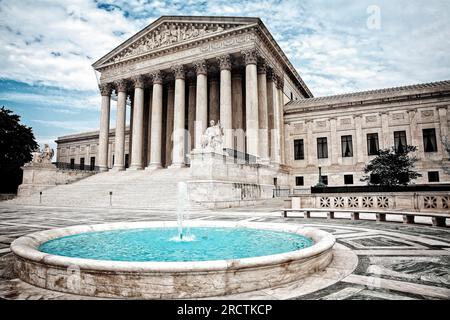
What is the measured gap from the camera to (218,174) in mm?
21188

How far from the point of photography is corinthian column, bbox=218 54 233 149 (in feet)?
93.5

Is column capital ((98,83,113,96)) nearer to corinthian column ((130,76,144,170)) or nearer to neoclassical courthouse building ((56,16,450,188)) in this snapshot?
neoclassical courthouse building ((56,16,450,188))

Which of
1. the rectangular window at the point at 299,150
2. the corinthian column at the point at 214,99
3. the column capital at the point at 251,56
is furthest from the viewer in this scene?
the rectangular window at the point at 299,150

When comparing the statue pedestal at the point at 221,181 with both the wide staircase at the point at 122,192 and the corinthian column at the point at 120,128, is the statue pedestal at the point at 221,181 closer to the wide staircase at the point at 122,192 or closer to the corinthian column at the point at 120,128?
the wide staircase at the point at 122,192

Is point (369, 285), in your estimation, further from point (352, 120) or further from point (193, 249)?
point (352, 120)

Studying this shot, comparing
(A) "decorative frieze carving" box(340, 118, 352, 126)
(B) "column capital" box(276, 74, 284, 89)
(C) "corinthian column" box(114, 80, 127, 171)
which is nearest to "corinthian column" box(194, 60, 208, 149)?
(B) "column capital" box(276, 74, 284, 89)

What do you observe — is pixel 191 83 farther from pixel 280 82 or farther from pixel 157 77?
pixel 280 82

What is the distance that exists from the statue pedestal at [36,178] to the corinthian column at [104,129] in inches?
231

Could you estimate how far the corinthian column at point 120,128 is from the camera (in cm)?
3512

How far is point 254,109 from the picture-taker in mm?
28094

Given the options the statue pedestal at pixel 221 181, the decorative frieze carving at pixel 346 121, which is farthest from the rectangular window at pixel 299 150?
the statue pedestal at pixel 221 181
